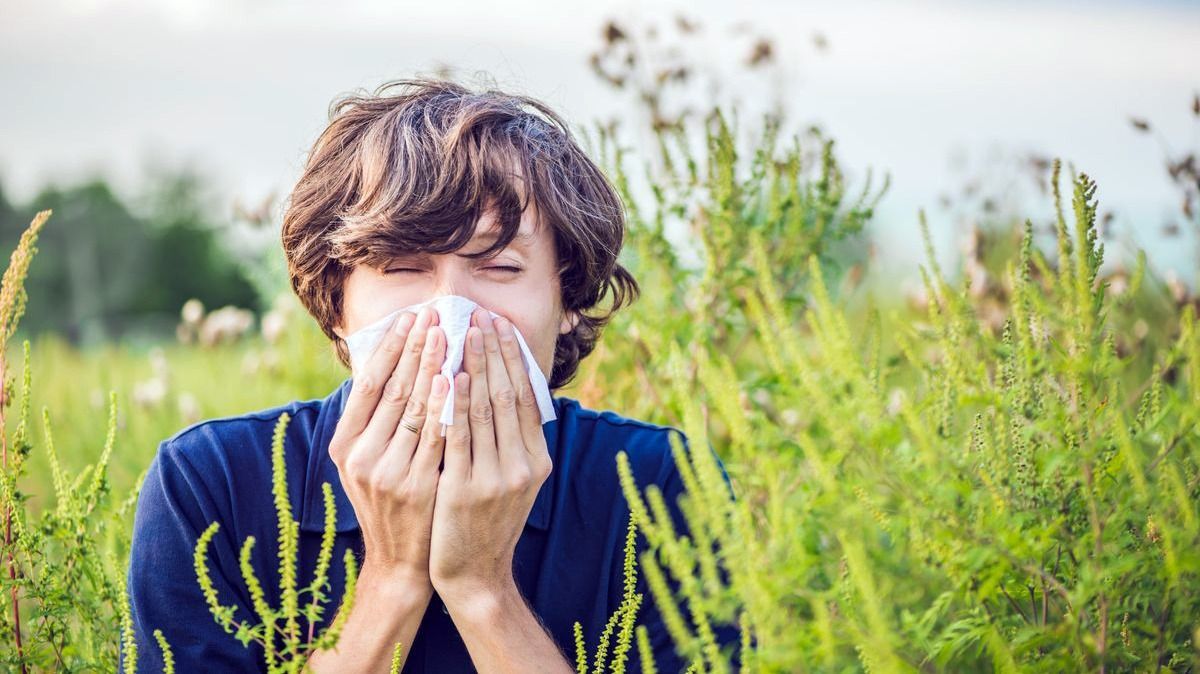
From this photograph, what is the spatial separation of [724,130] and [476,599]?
1.53 metres

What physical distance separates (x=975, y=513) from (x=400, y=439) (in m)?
1.02

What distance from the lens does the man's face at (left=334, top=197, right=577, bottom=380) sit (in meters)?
2.13

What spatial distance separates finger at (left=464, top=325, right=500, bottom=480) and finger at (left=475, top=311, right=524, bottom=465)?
0.01 meters

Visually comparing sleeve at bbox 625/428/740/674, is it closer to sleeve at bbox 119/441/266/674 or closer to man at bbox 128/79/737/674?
man at bbox 128/79/737/674

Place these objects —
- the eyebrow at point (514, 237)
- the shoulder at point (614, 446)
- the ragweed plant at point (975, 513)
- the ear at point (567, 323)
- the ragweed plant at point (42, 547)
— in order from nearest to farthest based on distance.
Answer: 1. the ragweed plant at point (975, 513)
2. the ragweed plant at point (42, 547)
3. the eyebrow at point (514, 237)
4. the shoulder at point (614, 446)
5. the ear at point (567, 323)

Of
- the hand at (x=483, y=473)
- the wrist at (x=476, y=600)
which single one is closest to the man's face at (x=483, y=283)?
the hand at (x=483, y=473)

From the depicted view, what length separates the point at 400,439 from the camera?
1.98m

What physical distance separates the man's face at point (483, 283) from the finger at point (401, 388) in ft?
0.52

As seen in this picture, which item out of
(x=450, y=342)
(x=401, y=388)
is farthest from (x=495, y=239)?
(x=401, y=388)

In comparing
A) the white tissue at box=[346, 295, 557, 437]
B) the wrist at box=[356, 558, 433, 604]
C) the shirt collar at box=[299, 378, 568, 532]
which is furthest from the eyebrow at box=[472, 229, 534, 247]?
the wrist at box=[356, 558, 433, 604]

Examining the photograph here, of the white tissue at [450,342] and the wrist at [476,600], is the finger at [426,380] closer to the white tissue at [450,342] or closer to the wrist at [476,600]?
the white tissue at [450,342]

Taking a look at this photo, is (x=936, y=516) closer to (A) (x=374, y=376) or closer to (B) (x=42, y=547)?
(A) (x=374, y=376)

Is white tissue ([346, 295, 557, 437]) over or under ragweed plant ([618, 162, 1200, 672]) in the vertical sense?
over

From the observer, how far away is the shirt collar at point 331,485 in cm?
211
